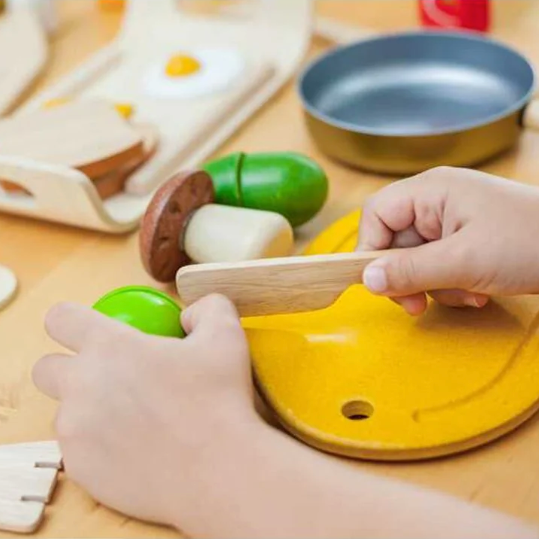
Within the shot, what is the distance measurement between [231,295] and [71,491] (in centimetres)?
15

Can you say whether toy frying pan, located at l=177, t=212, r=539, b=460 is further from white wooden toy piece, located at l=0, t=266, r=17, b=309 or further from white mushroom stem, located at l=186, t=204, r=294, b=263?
white wooden toy piece, located at l=0, t=266, r=17, b=309

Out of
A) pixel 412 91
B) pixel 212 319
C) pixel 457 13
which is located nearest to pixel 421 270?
pixel 212 319

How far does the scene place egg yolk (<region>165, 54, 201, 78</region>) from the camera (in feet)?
3.26

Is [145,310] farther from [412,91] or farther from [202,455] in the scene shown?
[412,91]

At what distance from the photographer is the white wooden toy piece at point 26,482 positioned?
55cm

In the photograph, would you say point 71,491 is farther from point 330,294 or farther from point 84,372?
point 330,294

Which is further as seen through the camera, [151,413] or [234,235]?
[234,235]

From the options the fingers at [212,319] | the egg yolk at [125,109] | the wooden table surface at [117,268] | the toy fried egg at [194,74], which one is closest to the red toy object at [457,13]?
the wooden table surface at [117,268]

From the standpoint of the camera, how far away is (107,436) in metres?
0.55

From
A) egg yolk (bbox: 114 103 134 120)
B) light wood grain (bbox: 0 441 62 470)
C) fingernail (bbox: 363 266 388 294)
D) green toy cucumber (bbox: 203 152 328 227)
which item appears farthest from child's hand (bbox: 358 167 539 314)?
egg yolk (bbox: 114 103 134 120)

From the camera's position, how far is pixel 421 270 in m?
0.61

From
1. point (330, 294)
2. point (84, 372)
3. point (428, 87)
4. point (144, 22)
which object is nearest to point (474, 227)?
point (330, 294)

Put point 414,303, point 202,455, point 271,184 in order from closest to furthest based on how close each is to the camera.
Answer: point 202,455 → point 414,303 → point 271,184

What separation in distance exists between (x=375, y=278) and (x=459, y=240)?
0.06 meters
